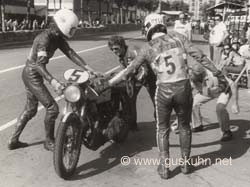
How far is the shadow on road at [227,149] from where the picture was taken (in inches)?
228

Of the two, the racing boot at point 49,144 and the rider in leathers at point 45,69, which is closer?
the rider in leathers at point 45,69

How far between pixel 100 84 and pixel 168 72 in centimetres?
86

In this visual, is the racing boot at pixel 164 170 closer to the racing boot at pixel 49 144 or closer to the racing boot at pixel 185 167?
the racing boot at pixel 185 167

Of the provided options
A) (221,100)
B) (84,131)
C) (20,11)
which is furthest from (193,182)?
(20,11)

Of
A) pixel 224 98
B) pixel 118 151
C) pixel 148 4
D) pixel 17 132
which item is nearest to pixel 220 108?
pixel 224 98

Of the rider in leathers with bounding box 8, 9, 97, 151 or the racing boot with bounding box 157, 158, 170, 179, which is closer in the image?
the racing boot with bounding box 157, 158, 170, 179

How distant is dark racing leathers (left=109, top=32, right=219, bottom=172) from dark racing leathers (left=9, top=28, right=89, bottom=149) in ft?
2.84

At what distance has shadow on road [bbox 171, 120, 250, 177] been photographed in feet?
19.0

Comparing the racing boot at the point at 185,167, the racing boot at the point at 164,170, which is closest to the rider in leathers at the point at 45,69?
the racing boot at the point at 164,170

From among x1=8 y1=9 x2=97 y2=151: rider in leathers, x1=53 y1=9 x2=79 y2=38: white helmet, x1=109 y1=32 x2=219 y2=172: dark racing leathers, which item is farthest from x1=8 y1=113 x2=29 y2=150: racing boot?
x1=109 y1=32 x2=219 y2=172: dark racing leathers

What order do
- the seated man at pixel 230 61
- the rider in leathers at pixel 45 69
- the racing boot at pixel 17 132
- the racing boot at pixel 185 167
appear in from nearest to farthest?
the racing boot at pixel 185 167 < the rider in leathers at pixel 45 69 < the racing boot at pixel 17 132 < the seated man at pixel 230 61

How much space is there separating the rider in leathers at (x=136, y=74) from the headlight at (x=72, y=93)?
5.43 feet

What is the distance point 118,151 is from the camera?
619 cm

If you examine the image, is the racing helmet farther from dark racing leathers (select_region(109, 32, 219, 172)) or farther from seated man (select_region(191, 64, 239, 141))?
seated man (select_region(191, 64, 239, 141))
